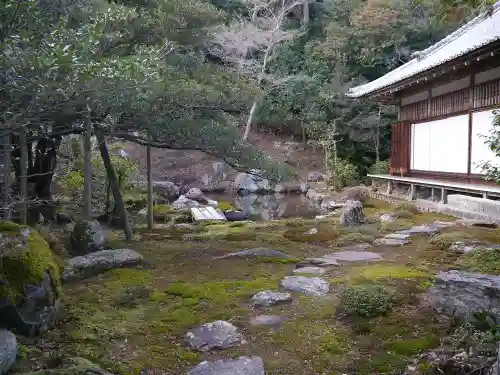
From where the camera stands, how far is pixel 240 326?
4.31 meters

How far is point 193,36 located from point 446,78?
8331 mm

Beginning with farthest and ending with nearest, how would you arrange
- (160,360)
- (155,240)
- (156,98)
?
(155,240)
(156,98)
(160,360)

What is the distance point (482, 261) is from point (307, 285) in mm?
2346

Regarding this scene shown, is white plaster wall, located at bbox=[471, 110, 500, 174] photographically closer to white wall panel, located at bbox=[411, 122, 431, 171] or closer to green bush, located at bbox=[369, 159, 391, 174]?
white wall panel, located at bbox=[411, 122, 431, 171]

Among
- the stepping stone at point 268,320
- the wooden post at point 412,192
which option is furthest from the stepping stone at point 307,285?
the wooden post at point 412,192

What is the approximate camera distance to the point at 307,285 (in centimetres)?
539

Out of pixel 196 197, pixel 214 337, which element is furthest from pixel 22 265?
pixel 196 197

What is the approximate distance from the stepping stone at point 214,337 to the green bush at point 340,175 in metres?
17.0

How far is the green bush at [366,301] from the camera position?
448 cm

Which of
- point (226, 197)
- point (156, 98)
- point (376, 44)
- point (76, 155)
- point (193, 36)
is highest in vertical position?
point (376, 44)

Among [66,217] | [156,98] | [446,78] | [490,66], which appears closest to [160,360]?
[156,98]

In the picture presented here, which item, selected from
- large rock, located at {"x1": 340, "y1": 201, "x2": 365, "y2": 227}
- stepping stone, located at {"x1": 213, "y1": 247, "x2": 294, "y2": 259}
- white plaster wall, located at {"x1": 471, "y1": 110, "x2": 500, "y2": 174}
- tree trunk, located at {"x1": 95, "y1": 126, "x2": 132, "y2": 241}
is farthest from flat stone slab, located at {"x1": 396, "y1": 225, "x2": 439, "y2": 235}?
tree trunk, located at {"x1": 95, "y1": 126, "x2": 132, "y2": 241}

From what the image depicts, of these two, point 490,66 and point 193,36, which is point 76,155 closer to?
point 193,36

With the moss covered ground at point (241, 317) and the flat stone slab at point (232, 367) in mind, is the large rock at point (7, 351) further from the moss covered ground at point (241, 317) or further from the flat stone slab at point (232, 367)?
the flat stone slab at point (232, 367)
